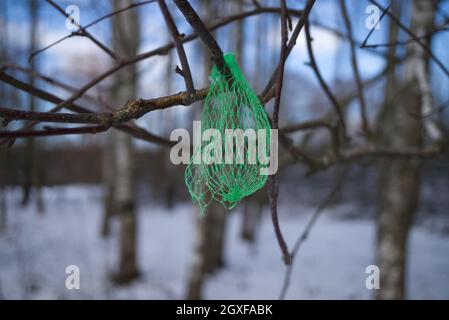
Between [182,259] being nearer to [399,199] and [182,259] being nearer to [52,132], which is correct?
[399,199]

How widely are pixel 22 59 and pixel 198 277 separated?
22.8 feet

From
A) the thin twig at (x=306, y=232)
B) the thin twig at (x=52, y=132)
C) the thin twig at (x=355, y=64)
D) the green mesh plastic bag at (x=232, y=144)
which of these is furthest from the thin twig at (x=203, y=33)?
the thin twig at (x=355, y=64)

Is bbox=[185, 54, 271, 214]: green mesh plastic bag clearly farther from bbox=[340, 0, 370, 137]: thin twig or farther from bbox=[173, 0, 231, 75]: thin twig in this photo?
bbox=[340, 0, 370, 137]: thin twig

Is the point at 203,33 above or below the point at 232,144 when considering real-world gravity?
above

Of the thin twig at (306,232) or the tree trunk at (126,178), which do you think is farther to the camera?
the tree trunk at (126,178)

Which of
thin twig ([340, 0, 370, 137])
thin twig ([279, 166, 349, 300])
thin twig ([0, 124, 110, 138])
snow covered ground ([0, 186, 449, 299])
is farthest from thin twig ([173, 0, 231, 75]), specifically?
snow covered ground ([0, 186, 449, 299])

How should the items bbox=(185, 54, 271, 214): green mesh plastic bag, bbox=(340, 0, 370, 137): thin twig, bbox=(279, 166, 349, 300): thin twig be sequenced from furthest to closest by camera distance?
bbox=(340, 0, 370, 137): thin twig, bbox=(279, 166, 349, 300): thin twig, bbox=(185, 54, 271, 214): green mesh plastic bag

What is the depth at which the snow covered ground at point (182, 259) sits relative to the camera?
12.7 feet

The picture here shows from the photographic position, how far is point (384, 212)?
290cm

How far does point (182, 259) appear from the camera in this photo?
255 inches

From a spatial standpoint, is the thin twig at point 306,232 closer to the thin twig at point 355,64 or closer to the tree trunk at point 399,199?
the thin twig at point 355,64

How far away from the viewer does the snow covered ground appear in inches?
152

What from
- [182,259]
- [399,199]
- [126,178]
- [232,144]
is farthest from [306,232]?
[182,259]

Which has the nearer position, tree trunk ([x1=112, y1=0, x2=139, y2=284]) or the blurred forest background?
the blurred forest background
